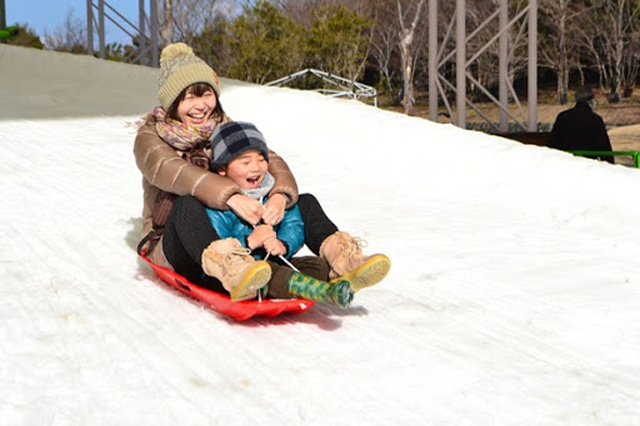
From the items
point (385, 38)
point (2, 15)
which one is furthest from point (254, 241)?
point (385, 38)

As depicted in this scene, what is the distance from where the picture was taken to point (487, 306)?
3.21 m

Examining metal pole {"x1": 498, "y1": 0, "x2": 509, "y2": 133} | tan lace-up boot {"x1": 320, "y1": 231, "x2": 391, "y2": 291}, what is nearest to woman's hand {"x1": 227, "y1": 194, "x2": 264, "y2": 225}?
tan lace-up boot {"x1": 320, "y1": 231, "x2": 391, "y2": 291}

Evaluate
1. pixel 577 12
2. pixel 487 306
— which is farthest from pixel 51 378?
pixel 577 12

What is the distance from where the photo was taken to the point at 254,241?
2.84 m

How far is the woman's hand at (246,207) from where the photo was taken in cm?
285

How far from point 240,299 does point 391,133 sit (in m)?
4.82

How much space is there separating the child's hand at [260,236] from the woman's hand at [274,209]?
0.12 feet

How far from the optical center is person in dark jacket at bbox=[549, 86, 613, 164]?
7.35 m

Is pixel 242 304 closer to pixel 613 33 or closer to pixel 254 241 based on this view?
pixel 254 241

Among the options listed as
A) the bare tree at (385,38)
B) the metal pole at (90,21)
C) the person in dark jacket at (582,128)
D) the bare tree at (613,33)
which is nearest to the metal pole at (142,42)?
the metal pole at (90,21)

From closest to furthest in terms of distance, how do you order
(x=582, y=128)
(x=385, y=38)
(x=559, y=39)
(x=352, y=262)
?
1. (x=352, y=262)
2. (x=582, y=128)
3. (x=559, y=39)
4. (x=385, y=38)

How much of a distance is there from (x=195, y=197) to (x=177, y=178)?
141mm

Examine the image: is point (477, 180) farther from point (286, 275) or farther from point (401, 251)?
point (286, 275)

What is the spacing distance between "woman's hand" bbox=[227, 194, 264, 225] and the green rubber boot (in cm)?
27
